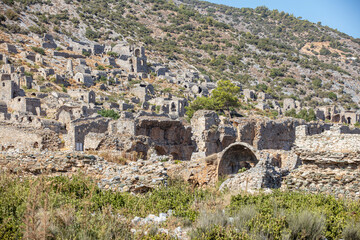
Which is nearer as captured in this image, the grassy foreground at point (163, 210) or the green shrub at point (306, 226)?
the grassy foreground at point (163, 210)

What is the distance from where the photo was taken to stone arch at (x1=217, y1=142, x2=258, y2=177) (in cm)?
1352

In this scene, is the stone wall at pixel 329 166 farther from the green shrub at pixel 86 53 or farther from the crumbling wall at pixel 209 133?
the green shrub at pixel 86 53

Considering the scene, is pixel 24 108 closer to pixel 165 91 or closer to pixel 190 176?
pixel 190 176

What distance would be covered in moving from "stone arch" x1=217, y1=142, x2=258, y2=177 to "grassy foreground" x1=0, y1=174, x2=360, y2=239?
514cm

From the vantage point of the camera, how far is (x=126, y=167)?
9750mm

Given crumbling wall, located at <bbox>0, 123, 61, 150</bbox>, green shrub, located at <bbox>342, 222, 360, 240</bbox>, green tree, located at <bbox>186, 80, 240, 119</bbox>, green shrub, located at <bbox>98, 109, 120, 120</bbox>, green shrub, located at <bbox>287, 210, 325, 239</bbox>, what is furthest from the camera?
green tree, located at <bbox>186, 80, 240, 119</bbox>

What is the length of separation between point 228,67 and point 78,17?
144ft

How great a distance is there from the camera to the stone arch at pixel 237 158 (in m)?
13.5

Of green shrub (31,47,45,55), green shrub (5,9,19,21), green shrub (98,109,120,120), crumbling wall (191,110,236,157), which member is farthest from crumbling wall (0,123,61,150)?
green shrub (5,9,19,21)

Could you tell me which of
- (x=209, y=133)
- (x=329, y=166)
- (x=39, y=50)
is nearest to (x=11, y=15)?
(x=39, y=50)

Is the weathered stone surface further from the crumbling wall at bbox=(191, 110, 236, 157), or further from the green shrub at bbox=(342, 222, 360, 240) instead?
the crumbling wall at bbox=(191, 110, 236, 157)

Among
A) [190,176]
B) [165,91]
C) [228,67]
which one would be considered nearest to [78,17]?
[228,67]

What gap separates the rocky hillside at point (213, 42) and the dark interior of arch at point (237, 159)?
2161 inches

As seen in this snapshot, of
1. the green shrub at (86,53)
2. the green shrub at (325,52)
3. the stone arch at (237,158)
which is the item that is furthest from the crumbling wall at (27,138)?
the green shrub at (325,52)
